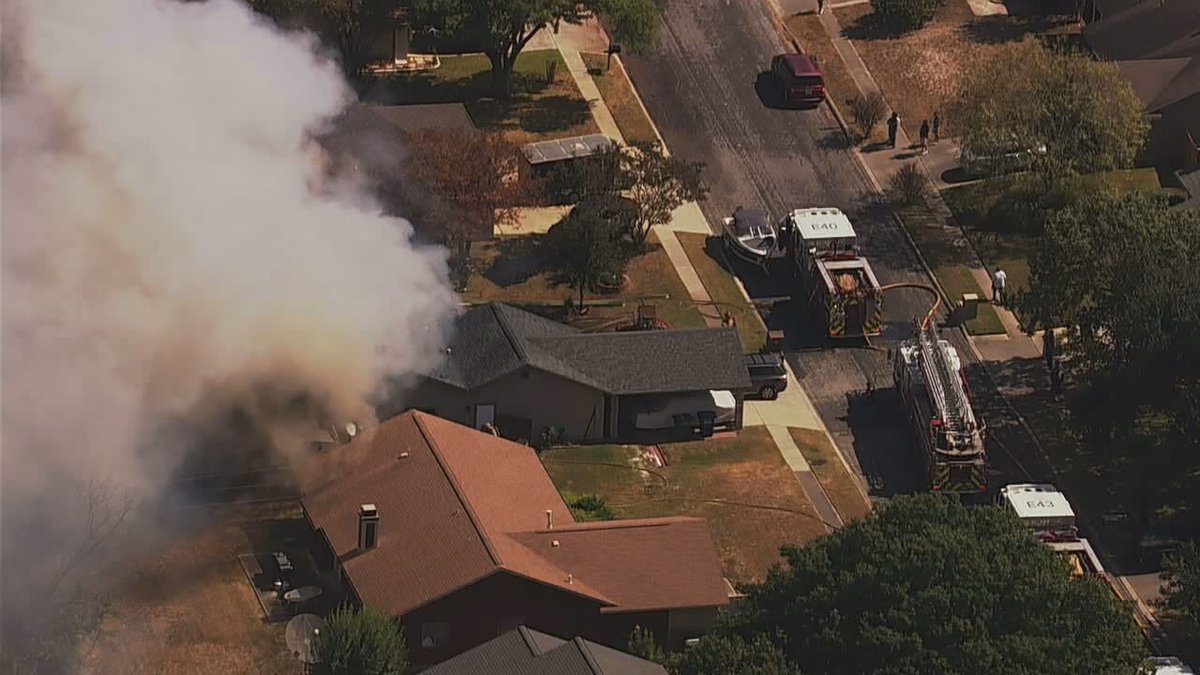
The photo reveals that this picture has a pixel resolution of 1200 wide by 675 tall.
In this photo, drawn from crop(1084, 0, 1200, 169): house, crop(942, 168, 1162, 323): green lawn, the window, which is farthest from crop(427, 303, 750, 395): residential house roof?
crop(1084, 0, 1200, 169): house

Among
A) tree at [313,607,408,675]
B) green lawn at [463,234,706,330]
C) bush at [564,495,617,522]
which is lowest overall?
green lawn at [463,234,706,330]

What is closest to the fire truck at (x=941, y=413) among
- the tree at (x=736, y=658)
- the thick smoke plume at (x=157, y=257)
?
the thick smoke plume at (x=157, y=257)

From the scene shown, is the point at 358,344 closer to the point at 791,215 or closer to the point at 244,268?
the point at 244,268

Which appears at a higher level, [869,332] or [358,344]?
[358,344]

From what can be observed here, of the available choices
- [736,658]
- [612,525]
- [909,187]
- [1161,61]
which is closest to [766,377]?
[612,525]

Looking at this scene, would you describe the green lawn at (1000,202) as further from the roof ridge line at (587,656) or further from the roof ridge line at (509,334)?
the roof ridge line at (587,656)

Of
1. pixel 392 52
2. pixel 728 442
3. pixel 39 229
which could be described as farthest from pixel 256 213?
pixel 392 52

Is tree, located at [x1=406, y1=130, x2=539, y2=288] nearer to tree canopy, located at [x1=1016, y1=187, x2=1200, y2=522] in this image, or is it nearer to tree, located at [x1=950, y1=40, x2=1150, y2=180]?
tree canopy, located at [x1=1016, y1=187, x2=1200, y2=522]

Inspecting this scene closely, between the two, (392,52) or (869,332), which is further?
(392,52)
